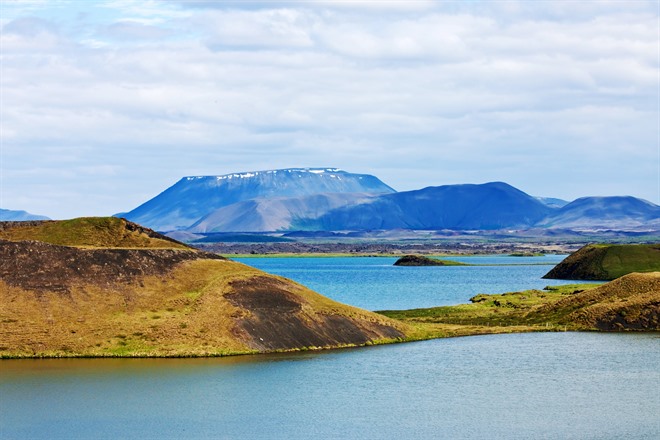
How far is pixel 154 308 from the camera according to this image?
88688 mm

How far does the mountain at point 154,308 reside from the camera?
83.7 metres

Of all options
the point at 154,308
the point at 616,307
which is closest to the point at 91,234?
the point at 154,308

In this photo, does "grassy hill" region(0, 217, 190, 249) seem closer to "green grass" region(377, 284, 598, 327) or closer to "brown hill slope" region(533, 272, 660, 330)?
"green grass" region(377, 284, 598, 327)

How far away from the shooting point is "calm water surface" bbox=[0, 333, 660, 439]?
56.0 meters

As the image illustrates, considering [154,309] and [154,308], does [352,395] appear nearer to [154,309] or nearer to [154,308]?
[154,309]

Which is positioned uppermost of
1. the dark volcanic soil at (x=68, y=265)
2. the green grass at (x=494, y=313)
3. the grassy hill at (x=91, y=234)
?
the grassy hill at (x=91, y=234)

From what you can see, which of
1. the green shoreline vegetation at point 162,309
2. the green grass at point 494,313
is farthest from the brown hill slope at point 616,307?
the green grass at point 494,313

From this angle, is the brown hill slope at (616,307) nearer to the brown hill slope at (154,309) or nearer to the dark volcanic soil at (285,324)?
the brown hill slope at (154,309)

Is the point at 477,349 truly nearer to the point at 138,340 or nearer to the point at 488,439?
the point at 138,340

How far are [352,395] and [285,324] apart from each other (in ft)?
79.4

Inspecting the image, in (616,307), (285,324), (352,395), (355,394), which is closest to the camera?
(352,395)

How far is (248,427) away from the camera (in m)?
56.8

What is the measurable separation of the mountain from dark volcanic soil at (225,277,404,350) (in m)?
0.10

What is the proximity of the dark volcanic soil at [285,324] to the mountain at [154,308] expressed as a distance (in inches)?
4.0
